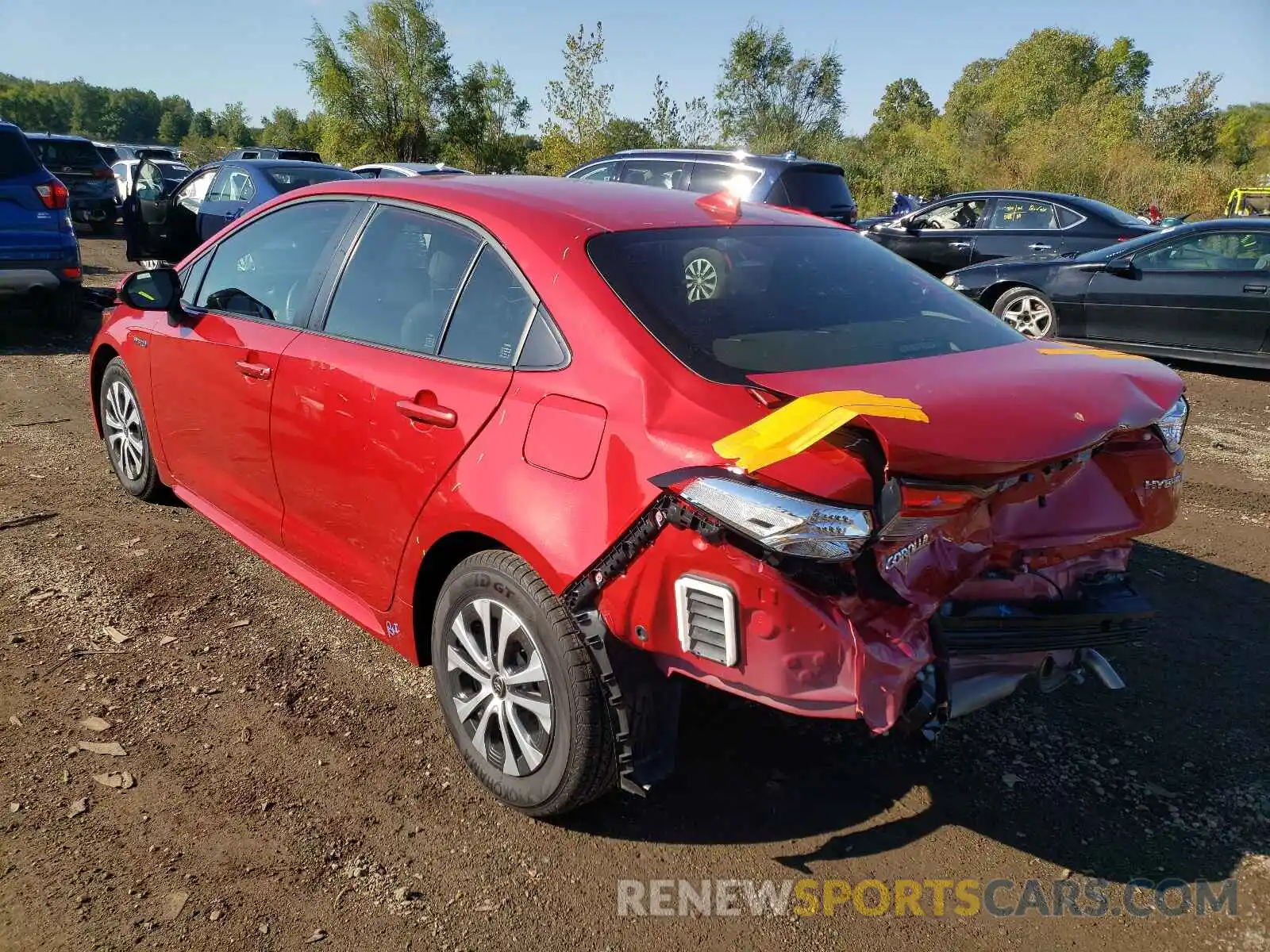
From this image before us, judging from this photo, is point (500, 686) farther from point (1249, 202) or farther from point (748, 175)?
point (1249, 202)

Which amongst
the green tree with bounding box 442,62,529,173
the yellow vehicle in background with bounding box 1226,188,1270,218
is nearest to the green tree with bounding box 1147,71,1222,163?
the yellow vehicle in background with bounding box 1226,188,1270,218

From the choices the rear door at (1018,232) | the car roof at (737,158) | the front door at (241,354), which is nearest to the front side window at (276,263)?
the front door at (241,354)

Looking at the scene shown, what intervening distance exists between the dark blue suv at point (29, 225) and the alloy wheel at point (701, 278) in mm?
7934

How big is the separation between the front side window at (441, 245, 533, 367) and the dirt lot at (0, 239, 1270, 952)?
4.07ft

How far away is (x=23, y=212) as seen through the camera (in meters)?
8.37

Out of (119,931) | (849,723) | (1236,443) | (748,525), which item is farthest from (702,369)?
(1236,443)

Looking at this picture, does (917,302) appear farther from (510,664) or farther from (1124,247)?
(1124,247)

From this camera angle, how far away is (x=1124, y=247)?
893cm

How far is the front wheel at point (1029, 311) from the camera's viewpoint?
9.09 meters

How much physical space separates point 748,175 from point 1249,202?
63.5 feet

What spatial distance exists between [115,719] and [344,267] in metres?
1.68

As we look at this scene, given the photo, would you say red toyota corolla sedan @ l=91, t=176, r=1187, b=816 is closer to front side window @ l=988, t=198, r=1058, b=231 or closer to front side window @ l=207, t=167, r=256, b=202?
front side window @ l=207, t=167, r=256, b=202

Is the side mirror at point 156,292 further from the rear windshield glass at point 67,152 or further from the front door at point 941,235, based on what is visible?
the rear windshield glass at point 67,152

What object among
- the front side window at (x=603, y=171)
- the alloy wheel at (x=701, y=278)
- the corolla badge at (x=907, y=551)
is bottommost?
the corolla badge at (x=907, y=551)
